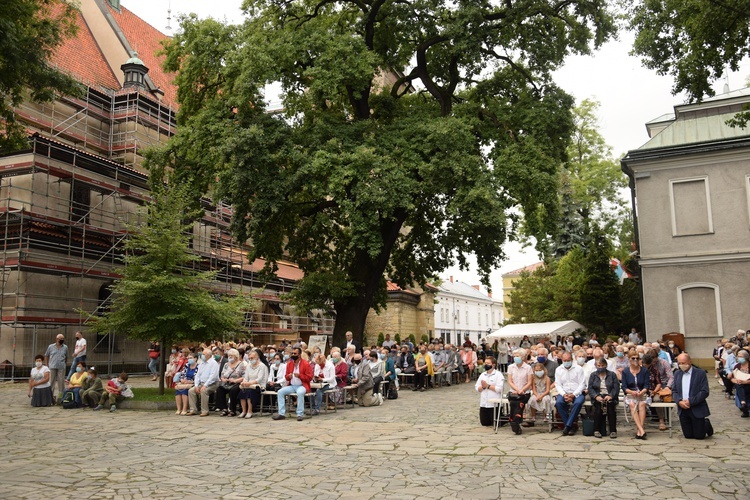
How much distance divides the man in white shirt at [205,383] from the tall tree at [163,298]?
1.34m

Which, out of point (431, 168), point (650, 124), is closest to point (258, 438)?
point (431, 168)

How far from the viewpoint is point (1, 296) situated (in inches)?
976

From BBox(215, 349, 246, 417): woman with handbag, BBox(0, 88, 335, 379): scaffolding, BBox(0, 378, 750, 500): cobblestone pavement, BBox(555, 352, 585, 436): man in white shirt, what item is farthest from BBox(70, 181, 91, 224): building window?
BBox(555, 352, 585, 436): man in white shirt

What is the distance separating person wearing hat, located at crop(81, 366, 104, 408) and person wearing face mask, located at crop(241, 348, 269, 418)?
4.24m

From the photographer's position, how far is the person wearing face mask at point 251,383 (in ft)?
50.9

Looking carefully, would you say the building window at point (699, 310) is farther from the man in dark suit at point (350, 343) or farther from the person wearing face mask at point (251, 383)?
the person wearing face mask at point (251, 383)

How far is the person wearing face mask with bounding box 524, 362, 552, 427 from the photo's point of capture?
13023 millimetres

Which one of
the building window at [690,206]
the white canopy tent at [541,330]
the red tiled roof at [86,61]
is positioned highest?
the red tiled roof at [86,61]

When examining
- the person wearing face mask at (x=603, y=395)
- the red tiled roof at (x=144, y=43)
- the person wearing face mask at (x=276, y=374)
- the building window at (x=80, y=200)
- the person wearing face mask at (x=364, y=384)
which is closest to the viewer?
the person wearing face mask at (x=603, y=395)

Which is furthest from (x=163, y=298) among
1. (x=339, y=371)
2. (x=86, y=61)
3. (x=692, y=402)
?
(x=86, y=61)

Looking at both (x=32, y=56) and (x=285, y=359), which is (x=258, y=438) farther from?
(x=32, y=56)

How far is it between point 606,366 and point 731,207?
18.2 meters

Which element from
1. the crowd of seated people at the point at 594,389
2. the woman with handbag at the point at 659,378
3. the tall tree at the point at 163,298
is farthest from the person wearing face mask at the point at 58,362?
the woman with handbag at the point at 659,378

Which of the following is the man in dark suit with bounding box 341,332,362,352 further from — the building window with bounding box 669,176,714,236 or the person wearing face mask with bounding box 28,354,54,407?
the building window with bounding box 669,176,714,236
